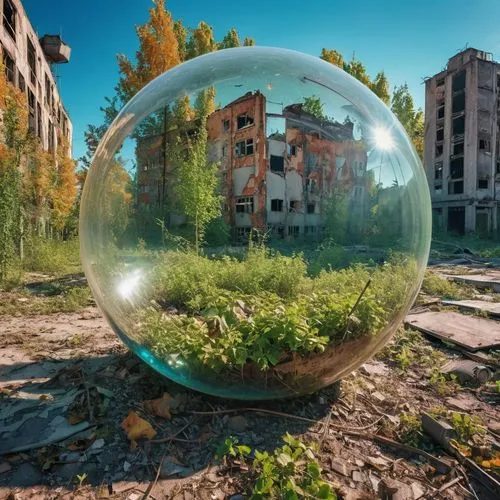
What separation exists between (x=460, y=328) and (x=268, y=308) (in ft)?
11.1

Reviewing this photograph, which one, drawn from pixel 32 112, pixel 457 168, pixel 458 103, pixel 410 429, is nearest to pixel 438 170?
pixel 457 168

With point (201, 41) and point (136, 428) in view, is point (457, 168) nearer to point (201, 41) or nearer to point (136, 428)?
point (201, 41)

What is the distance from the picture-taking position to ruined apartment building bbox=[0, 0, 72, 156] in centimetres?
1482

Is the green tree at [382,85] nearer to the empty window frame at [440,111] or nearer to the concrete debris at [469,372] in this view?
the empty window frame at [440,111]

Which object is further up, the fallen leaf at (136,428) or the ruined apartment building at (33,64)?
the ruined apartment building at (33,64)

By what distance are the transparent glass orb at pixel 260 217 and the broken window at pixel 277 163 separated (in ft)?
0.04

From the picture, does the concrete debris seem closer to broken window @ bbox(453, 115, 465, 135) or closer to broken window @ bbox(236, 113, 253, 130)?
broken window @ bbox(236, 113, 253, 130)

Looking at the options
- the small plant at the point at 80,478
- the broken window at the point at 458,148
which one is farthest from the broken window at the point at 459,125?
the small plant at the point at 80,478

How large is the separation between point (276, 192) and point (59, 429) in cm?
216

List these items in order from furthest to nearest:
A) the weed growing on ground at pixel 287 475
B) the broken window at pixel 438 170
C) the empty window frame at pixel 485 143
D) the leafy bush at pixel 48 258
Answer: the broken window at pixel 438 170 → the empty window frame at pixel 485 143 → the leafy bush at pixel 48 258 → the weed growing on ground at pixel 287 475

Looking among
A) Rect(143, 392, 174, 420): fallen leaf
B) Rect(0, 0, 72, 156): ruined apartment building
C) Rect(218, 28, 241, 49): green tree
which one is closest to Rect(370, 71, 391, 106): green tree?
Rect(218, 28, 241, 49): green tree

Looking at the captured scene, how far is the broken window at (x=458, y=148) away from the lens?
2523cm

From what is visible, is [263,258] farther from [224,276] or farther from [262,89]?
[262,89]

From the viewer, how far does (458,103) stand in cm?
2525
